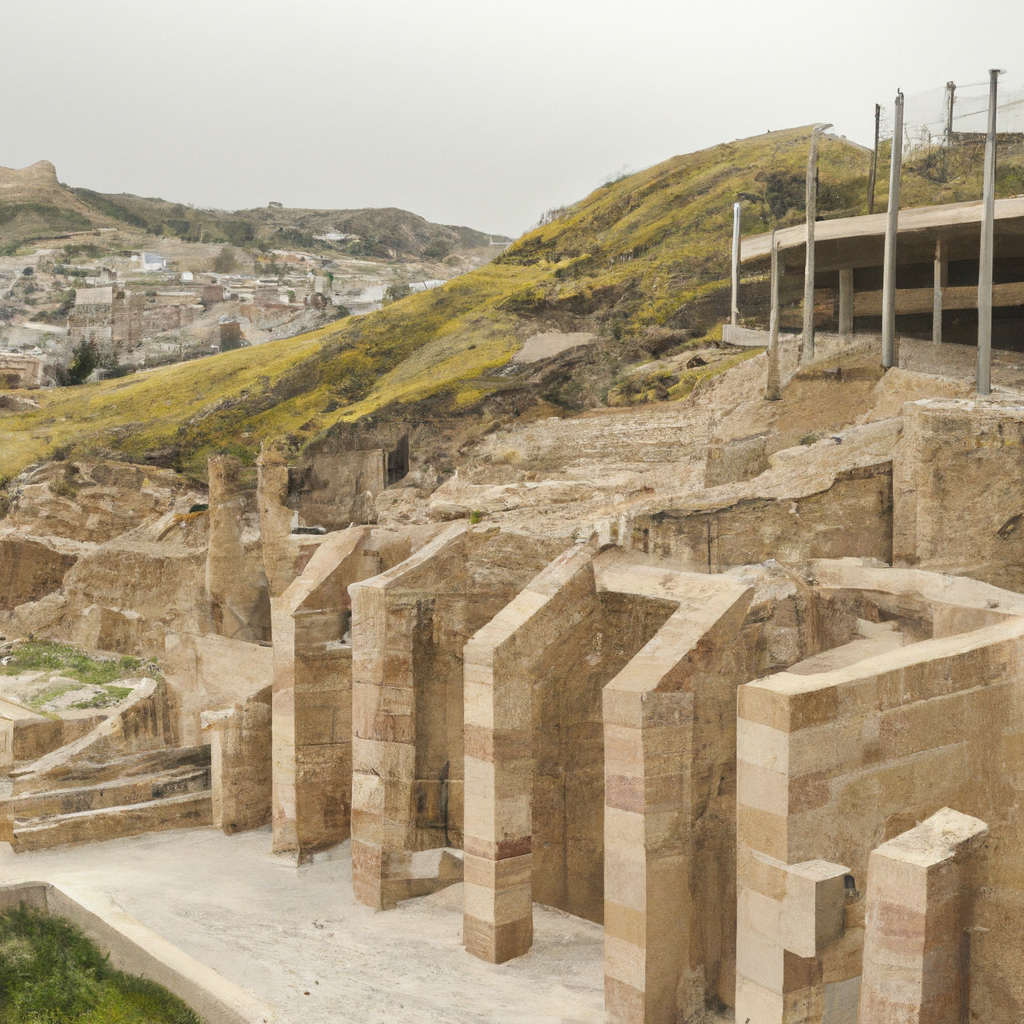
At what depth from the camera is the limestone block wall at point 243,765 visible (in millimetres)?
12617

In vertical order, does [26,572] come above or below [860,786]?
below

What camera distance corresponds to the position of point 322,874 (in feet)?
36.6

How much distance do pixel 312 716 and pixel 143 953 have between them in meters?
3.42

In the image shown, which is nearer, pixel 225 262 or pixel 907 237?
pixel 907 237

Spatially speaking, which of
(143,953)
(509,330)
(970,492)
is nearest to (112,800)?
(143,953)

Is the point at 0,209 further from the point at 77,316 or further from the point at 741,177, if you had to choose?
the point at 741,177

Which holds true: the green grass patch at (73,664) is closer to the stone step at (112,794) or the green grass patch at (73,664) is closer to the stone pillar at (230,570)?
the stone pillar at (230,570)

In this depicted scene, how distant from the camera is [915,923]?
16.9 feet

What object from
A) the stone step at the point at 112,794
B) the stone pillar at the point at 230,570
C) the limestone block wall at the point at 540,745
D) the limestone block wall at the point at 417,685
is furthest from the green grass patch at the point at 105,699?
the limestone block wall at the point at 540,745

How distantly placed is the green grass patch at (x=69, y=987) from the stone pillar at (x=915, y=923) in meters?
4.99

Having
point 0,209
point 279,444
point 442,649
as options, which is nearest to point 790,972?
point 442,649

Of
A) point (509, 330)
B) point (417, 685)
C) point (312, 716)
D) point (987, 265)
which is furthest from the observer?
point (509, 330)

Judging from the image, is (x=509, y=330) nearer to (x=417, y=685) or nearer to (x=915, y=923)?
(x=417, y=685)

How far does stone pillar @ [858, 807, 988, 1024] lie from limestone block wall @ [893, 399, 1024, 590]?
366 centimetres
